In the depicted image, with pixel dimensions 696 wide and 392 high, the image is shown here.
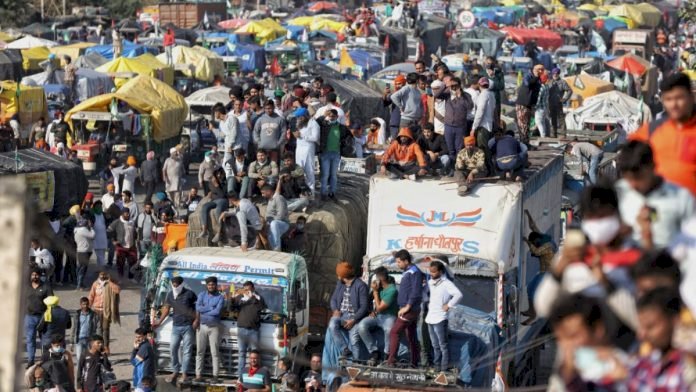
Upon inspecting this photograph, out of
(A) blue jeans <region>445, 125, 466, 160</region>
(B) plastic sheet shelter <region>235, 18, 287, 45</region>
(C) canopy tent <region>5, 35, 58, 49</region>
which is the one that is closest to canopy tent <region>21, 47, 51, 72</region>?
(C) canopy tent <region>5, 35, 58, 49</region>

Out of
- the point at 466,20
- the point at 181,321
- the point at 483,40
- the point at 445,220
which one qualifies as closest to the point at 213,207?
the point at 181,321

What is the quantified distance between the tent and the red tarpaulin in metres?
30.0

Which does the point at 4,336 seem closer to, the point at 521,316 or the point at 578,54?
the point at 521,316

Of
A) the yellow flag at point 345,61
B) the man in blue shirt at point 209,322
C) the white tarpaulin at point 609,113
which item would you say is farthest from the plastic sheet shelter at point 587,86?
the man in blue shirt at point 209,322

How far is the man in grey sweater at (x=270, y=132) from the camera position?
2236 cm

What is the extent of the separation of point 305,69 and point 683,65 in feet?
50.7

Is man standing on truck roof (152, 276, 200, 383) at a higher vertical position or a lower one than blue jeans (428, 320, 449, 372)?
lower

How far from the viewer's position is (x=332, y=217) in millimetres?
21188

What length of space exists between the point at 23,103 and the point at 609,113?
14715 millimetres

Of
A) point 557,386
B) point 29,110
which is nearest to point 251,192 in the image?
point 557,386

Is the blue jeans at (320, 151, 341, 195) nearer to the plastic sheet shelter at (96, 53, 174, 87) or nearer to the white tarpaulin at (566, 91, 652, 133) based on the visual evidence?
the white tarpaulin at (566, 91, 652, 133)

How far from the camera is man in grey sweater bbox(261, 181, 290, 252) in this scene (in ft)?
68.6

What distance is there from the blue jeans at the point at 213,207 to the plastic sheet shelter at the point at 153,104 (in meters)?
15.9

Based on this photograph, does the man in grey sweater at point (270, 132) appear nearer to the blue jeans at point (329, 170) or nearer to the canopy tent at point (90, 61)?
the blue jeans at point (329, 170)
